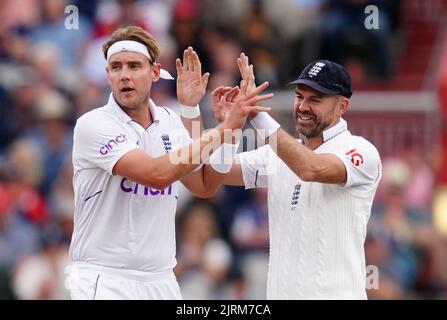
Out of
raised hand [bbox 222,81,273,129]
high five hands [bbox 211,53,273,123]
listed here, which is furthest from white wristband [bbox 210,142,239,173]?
raised hand [bbox 222,81,273,129]

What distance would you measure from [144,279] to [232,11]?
29.9 feet

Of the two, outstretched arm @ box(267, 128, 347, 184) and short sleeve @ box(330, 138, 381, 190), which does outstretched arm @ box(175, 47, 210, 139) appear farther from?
short sleeve @ box(330, 138, 381, 190)

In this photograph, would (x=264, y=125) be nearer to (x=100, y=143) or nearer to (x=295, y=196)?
(x=295, y=196)

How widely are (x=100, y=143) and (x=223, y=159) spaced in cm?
96

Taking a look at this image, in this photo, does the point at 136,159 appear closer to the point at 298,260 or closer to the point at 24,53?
the point at 298,260

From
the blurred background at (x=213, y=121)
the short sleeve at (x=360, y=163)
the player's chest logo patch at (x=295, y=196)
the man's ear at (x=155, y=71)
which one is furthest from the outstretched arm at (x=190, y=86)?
the blurred background at (x=213, y=121)

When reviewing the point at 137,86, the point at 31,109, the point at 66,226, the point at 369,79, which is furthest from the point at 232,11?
the point at 137,86

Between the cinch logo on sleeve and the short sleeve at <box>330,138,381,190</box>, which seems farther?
the short sleeve at <box>330,138,381,190</box>

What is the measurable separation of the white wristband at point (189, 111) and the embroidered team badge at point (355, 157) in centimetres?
110

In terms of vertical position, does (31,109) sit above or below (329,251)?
above

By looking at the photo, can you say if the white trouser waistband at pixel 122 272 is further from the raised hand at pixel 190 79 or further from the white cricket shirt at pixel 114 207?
the raised hand at pixel 190 79

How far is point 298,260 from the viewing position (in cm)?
948

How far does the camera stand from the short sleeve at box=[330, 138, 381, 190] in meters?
9.57

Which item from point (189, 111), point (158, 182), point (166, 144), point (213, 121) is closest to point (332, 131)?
point (189, 111)
